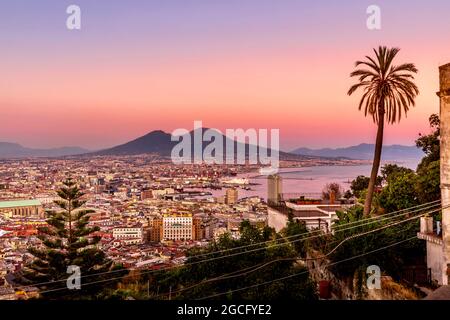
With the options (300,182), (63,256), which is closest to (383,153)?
(300,182)

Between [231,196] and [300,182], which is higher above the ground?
[300,182]

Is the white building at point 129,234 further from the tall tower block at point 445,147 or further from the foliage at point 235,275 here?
the tall tower block at point 445,147

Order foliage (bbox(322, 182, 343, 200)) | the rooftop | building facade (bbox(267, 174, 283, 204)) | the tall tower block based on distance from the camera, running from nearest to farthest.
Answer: the tall tower block, building facade (bbox(267, 174, 283, 204)), foliage (bbox(322, 182, 343, 200)), the rooftop

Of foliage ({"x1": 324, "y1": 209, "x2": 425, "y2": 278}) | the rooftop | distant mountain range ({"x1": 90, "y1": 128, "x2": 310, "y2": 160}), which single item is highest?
distant mountain range ({"x1": 90, "y1": 128, "x2": 310, "y2": 160})

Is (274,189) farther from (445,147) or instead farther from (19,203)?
(19,203)

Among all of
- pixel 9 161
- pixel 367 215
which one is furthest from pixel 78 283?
pixel 9 161

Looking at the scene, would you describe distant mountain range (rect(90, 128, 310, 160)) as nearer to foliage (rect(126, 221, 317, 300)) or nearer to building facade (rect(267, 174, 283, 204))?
building facade (rect(267, 174, 283, 204))

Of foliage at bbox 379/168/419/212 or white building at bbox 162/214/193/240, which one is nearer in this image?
foliage at bbox 379/168/419/212

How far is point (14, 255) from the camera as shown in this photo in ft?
90.5

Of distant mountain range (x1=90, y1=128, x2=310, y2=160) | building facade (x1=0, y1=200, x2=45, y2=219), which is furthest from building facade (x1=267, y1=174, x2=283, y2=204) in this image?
distant mountain range (x1=90, y1=128, x2=310, y2=160)

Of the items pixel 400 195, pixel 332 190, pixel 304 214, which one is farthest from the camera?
pixel 332 190

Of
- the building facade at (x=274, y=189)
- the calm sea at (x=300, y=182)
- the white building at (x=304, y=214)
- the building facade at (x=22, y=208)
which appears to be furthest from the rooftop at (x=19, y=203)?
the white building at (x=304, y=214)
